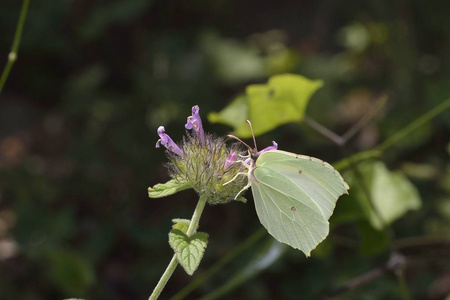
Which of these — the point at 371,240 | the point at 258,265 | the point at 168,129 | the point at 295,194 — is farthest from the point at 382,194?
the point at 168,129

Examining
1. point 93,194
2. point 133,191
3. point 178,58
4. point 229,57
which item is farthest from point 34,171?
point 229,57

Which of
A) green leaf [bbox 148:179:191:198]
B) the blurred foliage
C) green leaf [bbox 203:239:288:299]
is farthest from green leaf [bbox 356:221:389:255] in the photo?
green leaf [bbox 148:179:191:198]

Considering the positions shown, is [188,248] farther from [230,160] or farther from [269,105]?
[269,105]

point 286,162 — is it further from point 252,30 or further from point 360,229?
point 252,30

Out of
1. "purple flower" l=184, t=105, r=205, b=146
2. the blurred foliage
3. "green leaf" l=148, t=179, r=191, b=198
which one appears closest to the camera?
"green leaf" l=148, t=179, r=191, b=198

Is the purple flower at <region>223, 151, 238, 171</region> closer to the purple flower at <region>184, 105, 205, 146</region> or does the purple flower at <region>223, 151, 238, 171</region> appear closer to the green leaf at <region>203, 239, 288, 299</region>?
the purple flower at <region>184, 105, 205, 146</region>
